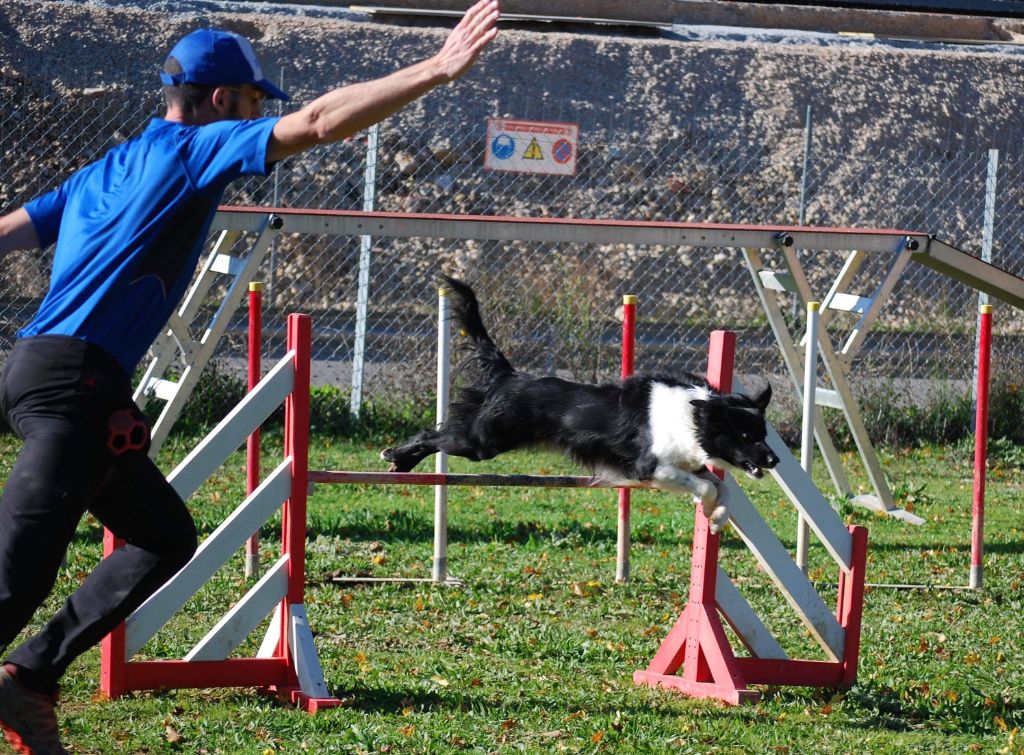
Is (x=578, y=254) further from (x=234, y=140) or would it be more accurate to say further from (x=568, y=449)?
(x=234, y=140)

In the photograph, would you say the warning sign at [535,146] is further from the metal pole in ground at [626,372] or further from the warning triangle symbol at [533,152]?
the metal pole in ground at [626,372]

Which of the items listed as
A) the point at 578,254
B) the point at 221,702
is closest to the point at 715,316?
the point at 578,254

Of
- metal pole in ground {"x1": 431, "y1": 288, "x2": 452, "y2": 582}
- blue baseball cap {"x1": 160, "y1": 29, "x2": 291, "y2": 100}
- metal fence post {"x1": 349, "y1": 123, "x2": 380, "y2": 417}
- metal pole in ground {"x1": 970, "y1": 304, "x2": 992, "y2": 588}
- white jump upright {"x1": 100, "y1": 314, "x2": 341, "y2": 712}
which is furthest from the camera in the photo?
metal fence post {"x1": 349, "y1": 123, "x2": 380, "y2": 417}

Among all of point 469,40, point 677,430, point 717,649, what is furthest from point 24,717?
point 677,430

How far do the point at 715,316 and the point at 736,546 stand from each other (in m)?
6.30

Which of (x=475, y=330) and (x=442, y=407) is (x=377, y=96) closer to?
(x=475, y=330)

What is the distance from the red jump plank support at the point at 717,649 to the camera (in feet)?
14.5

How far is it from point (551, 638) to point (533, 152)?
744cm

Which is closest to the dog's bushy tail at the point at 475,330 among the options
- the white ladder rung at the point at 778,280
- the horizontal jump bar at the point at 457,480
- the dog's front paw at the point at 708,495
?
the horizontal jump bar at the point at 457,480

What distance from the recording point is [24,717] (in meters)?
3.23

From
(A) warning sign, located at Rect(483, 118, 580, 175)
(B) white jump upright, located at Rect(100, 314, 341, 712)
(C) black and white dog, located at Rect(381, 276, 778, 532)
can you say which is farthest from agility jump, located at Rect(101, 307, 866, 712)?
(A) warning sign, located at Rect(483, 118, 580, 175)

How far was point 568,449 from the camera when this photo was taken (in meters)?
5.34

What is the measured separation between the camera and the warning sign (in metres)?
11.6

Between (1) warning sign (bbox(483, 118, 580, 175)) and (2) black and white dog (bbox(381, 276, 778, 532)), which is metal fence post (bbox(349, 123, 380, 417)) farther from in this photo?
(2) black and white dog (bbox(381, 276, 778, 532))
